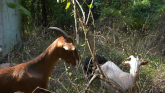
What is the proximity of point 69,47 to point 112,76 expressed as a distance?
197 cm

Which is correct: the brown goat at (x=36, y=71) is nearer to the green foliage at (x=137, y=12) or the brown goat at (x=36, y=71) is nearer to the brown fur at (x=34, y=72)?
the brown fur at (x=34, y=72)

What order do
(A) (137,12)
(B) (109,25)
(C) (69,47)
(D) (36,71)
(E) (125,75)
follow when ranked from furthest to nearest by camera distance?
(A) (137,12) → (B) (109,25) → (E) (125,75) → (D) (36,71) → (C) (69,47)

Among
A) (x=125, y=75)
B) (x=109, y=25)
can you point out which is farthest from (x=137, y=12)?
(x=125, y=75)

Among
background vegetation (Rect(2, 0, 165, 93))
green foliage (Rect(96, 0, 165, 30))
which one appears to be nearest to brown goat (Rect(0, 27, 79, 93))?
background vegetation (Rect(2, 0, 165, 93))

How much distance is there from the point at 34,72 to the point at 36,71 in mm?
40

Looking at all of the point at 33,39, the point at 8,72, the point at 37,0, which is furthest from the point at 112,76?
the point at 37,0

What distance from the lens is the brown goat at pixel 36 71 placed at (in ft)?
9.63

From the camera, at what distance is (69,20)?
448 inches

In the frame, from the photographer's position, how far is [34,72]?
305 cm

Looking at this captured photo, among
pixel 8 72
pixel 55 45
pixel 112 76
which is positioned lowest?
pixel 112 76

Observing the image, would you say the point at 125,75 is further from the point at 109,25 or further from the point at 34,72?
the point at 109,25

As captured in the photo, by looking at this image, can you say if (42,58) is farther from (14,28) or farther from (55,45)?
(14,28)

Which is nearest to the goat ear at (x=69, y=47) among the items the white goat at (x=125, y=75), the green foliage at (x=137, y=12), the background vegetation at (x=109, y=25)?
the white goat at (x=125, y=75)

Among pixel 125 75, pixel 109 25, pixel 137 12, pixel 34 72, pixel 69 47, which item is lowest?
pixel 125 75
